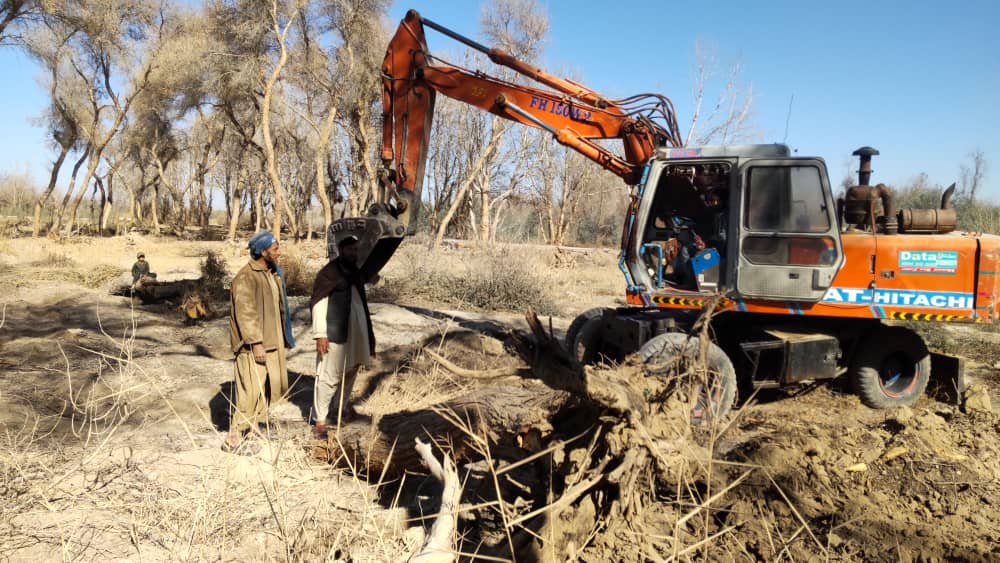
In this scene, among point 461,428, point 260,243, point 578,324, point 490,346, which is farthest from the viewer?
point 490,346

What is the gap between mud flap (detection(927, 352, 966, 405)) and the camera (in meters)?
6.46

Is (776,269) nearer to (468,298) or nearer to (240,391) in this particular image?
(240,391)

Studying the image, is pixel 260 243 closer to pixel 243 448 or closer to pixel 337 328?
pixel 337 328

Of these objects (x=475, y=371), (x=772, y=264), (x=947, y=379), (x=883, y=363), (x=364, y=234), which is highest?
(x=364, y=234)

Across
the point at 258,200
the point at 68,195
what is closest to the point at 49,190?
the point at 68,195

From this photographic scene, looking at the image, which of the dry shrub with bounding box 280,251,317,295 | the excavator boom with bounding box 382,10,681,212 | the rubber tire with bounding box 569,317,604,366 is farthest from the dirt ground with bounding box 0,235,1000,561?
the dry shrub with bounding box 280,251,317,295

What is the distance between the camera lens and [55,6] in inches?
710

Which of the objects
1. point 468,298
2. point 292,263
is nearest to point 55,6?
point 292,263

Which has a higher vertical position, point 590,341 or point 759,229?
point 759,229

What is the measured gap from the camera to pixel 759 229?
5832 millimetres

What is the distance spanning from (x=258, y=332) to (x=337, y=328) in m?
0.61

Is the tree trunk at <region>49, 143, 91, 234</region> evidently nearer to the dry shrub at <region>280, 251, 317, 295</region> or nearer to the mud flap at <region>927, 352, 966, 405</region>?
the dry shrub at <region>280, 251, 317, 295</region>

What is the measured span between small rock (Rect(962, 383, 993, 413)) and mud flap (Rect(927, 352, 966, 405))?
0.10 metres

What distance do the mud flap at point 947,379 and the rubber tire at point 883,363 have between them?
362 millimetres
